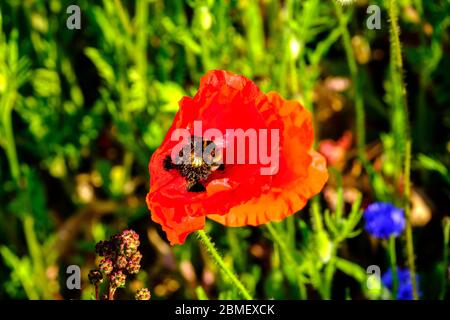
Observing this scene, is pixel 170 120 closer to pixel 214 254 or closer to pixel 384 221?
pixel 384 221

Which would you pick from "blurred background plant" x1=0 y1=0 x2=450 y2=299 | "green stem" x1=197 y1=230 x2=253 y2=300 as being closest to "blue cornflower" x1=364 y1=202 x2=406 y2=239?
"blurred background plant" x1=0 y1=0 x2=450 y2=299

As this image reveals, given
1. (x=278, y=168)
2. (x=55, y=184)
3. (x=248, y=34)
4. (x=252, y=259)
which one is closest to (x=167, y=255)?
(x=252, y=259)

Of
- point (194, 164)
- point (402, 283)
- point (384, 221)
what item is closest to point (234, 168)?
point (194, 164)

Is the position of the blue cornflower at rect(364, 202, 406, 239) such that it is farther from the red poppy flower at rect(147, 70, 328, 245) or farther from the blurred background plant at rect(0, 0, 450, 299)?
the red poppy flower at rect(147, 70, 328, 245)

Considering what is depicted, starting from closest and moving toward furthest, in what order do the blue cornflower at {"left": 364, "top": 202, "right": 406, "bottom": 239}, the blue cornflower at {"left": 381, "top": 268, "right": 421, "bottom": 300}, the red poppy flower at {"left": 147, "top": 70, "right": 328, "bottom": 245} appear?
the red poppy flower at {"left": 147, "top": 70, "right": 328, "bottom": 245}, the blue cornflower at {"left": 364, "top": 202, "right": 406, "bottom": 239}, the blue cornflower at {"left": 381, "top": 268, "right": 421, "bottom": 300}

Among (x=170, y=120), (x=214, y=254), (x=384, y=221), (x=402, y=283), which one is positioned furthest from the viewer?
(x=170, y=120)
